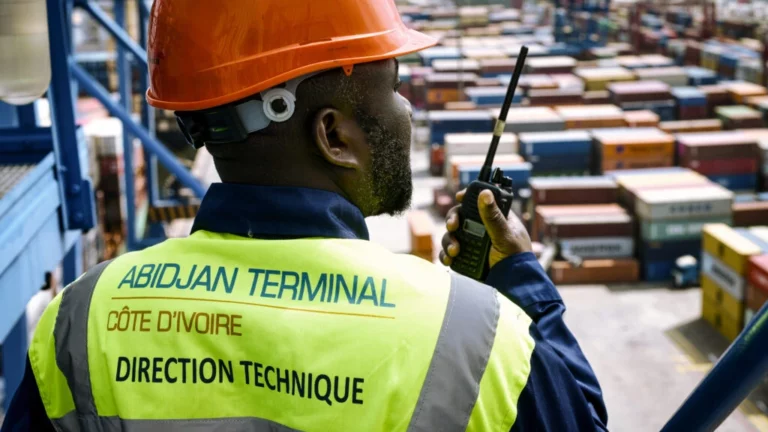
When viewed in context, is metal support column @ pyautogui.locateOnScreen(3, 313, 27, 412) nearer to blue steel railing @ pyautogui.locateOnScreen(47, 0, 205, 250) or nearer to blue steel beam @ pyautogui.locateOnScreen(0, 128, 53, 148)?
blue steel railing @ pyautogui.locateOnScreen(47, 0, 205, 250)

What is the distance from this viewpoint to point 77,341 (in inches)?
66.8

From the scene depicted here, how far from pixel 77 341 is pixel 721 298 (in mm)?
12284

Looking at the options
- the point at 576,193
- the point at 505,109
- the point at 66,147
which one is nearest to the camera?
the point at 505,109


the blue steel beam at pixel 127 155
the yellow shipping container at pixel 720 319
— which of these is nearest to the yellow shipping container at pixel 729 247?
the yellow shipping container at pixel 720 319

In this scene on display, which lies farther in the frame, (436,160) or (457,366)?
(436,160)

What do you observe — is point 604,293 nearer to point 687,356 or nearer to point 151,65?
point 687,356

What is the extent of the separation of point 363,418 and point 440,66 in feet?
102

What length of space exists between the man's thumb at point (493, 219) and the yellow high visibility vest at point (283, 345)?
54 cm

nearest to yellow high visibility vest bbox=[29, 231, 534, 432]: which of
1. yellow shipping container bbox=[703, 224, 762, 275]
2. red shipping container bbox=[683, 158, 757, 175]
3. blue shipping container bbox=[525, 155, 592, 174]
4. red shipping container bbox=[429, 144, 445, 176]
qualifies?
yellow shipping container bbox=[703, 224, 762, 275]

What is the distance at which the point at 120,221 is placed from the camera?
54.3ft

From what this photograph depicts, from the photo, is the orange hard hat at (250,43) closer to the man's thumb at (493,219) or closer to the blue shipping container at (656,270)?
the man's thumb at (493,219)

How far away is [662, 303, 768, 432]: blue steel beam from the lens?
1.24 meters

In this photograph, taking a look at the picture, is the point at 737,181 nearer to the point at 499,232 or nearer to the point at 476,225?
the point at 476,225

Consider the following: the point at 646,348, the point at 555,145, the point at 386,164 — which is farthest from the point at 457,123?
the point at 386,164
